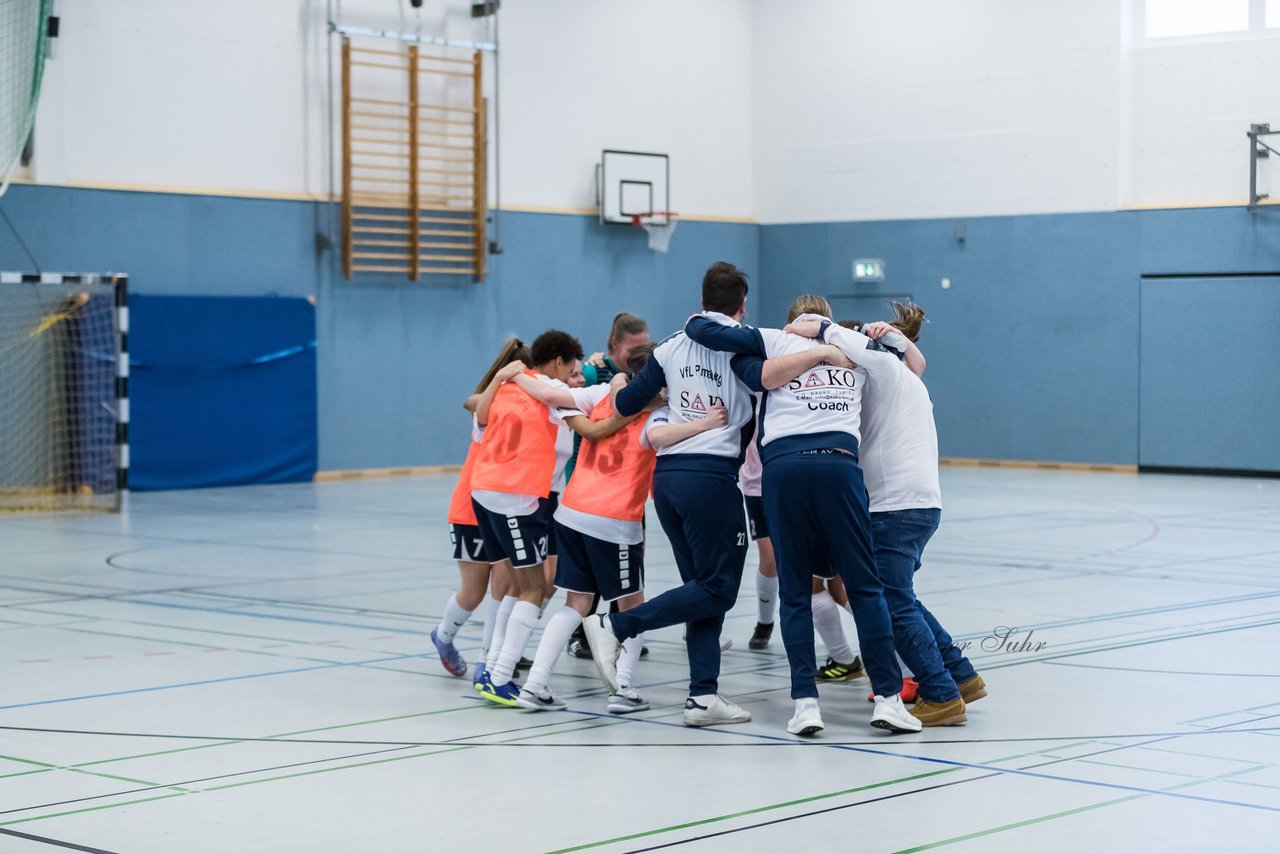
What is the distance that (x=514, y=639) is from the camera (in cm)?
671

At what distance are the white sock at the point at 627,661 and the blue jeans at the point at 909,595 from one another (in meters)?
1.04

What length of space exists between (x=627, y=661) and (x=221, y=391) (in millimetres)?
13065

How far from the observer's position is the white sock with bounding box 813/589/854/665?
7.05m

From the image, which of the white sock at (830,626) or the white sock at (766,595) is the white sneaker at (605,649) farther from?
the white sock at (766,595)

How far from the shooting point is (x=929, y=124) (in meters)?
22.0

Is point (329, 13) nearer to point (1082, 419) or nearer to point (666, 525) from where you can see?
point (1082, 419)

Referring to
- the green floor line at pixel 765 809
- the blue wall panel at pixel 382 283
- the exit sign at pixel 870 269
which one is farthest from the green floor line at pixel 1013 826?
the exit sign at pixel 870 269

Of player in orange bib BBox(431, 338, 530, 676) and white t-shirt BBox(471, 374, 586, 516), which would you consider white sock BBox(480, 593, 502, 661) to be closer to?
player in orange bib BBox(431, 338, 530, 676)

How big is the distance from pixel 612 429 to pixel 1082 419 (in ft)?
50.8

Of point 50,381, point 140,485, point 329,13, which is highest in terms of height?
point 329,13

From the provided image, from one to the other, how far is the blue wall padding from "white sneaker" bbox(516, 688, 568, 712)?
41.0ft

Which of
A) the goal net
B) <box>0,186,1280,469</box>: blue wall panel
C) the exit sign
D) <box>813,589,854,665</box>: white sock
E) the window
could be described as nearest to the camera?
<box>813,589,854,665</box>: white sock

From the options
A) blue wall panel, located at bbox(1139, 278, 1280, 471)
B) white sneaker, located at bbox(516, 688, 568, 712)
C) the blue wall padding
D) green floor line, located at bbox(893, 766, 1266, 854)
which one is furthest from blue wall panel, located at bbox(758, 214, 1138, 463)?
green floor line, located at bbox(893, 766, 1266, 854)

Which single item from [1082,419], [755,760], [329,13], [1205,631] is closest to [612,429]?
[755,760]
